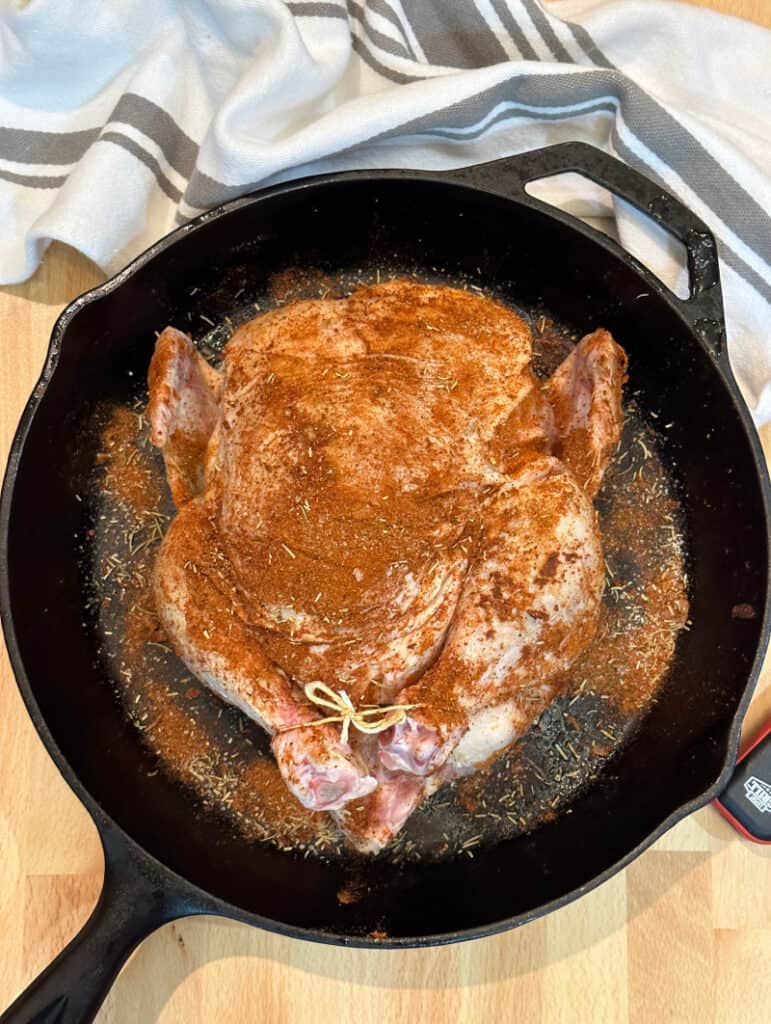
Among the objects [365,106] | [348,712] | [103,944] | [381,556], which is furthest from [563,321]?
[103,944]

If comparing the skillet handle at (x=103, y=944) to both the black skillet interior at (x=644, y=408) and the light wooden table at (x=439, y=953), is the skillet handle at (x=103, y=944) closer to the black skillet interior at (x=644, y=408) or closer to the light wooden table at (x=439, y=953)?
the black skillet interior at (x=644, y=408)

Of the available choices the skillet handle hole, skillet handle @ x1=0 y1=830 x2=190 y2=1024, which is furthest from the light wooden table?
the skillet handle hole

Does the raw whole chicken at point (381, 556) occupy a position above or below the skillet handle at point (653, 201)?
below

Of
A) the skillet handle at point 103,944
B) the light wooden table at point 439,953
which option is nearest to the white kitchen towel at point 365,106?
the light wooden table at point 439,953

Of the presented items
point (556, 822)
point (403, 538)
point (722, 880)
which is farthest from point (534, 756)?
point (403, 538)

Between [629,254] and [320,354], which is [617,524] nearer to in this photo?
[629,254]
